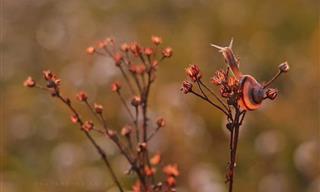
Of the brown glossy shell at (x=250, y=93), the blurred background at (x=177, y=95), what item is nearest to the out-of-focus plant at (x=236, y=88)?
the brown glossy shell at (x=250, y=93)

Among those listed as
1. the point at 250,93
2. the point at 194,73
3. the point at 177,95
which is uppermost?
the point at 177,95

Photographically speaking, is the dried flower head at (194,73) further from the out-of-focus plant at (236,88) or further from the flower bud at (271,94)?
the flower bud at (271,94)

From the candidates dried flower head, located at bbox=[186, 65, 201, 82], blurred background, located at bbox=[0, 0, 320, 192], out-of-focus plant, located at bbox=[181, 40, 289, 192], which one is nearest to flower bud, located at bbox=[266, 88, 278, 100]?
out-of-focus plant, located at bbox=[181, 40, 289, 192]

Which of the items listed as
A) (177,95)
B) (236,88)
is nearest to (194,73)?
(236,88)

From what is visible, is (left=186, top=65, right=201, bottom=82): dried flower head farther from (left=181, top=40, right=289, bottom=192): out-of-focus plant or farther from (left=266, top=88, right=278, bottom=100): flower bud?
(left=266, top=88, right=278, bottom=100): flower bud

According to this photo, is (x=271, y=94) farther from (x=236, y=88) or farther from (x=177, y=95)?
(x=177, y=95)
